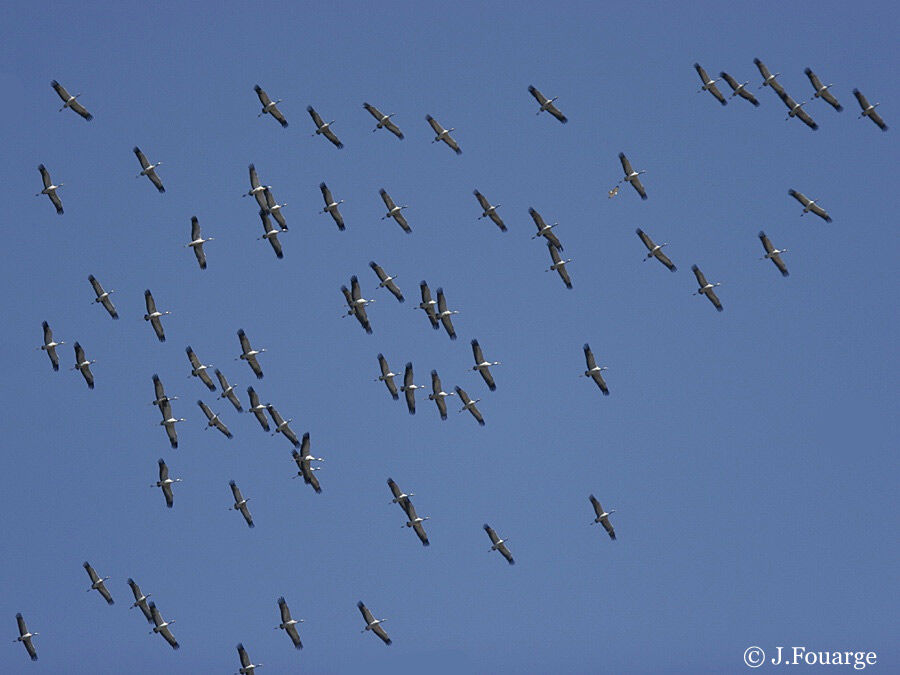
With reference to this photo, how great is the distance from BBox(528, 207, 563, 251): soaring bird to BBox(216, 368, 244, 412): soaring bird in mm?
15904

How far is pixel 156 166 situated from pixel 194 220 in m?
3.18

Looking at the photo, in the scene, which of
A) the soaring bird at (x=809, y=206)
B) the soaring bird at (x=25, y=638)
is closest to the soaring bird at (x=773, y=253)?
the soaring bird at (x=809, y=206)

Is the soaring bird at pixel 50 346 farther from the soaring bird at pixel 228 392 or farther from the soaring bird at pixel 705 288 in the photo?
the soaring bird at pixel 705 288

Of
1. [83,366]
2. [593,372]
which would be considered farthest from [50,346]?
[593,372]

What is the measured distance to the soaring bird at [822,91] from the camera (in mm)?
93062

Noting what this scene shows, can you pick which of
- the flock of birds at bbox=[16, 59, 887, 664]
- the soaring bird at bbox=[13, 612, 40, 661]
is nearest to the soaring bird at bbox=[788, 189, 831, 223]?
the flock of birds at bbox=[16, 59, 887, 664]

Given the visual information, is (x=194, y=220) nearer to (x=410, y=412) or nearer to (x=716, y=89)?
(x=410, y=412)

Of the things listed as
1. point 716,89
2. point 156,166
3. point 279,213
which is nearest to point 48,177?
point 156,166

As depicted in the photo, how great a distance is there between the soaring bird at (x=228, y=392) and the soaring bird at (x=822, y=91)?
30.4 meters

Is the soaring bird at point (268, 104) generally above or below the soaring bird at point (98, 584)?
above

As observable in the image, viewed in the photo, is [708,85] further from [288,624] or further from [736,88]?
[288,624]

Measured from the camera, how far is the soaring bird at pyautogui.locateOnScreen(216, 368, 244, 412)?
9356 cm

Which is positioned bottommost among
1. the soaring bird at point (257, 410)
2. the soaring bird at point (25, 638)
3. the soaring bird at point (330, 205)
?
the soaring bird at point (25, 638)

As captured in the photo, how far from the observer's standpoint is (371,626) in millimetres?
92812
